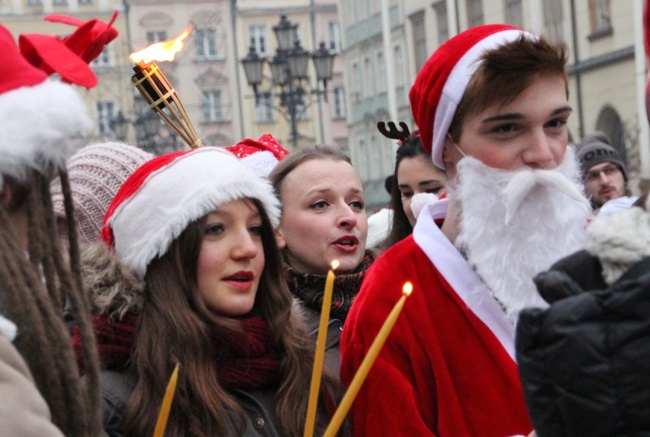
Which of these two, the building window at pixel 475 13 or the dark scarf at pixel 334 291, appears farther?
the building window at pixel 475 13

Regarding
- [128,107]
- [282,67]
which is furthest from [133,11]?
[282,67]

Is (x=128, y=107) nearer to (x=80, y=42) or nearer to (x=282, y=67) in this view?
(x=282, y=67)

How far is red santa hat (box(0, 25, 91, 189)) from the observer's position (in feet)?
7.66

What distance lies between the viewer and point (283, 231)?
4.69 m

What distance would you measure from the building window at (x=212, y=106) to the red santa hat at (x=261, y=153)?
51.8 meters

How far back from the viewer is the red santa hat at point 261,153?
5.48 meters

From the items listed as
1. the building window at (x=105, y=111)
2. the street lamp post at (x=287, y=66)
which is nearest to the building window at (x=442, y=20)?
the street lamp post at (x=287, y=66)

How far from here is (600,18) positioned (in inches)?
1048

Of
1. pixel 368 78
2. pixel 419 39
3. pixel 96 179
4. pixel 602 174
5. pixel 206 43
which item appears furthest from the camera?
pixel 206 43

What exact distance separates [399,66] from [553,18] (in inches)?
518

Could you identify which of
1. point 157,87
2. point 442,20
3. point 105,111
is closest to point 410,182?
point 157,87

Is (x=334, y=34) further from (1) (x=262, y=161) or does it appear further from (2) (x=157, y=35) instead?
(1) (x=262, y=161)

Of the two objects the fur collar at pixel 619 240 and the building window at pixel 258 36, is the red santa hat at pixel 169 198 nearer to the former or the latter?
the fur collar at pixel 619 240

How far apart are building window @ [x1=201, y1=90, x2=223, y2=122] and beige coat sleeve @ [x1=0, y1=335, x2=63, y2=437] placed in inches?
2191
